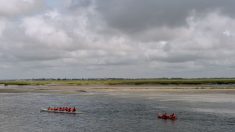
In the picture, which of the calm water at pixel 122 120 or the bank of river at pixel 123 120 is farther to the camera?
the bank of river at pixel 123 120

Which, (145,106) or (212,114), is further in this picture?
(145,106)

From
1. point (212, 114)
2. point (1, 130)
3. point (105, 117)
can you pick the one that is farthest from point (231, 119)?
point (1, 130)

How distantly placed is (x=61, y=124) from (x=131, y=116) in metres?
8.92

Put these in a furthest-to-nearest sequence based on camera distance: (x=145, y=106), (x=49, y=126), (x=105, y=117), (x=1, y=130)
A: (x=145, y=106) < (x=105, y=117) < (x=49, y=126) < (x=1, y=130)

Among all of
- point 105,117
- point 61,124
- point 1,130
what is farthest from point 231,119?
point 1,130

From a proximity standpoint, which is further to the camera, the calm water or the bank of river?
the bank of river

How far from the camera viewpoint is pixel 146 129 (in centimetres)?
3638

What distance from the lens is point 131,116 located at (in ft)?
150

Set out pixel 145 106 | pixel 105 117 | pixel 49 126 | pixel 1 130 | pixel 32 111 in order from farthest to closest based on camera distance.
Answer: pixel 145 106 → pixel 32 111 → pixel 105 117 → pixel 49 126 → pixel 1 130

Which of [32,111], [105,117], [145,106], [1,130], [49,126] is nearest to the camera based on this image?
[1,130]

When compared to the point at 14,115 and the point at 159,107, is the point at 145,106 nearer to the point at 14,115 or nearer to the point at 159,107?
the point at 159,107

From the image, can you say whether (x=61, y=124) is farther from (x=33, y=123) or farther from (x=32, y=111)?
(x=32, y=111)

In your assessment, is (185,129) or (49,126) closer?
(185,129)

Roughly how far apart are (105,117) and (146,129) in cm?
968
